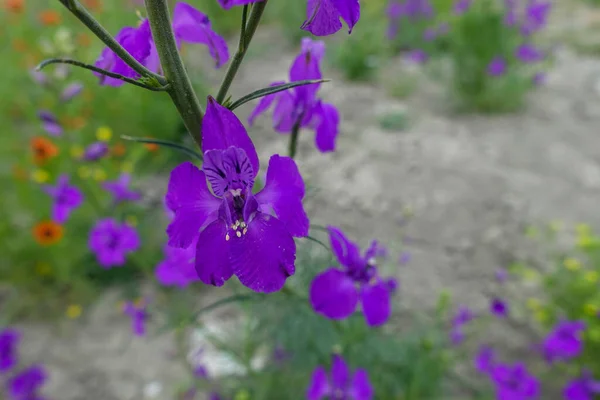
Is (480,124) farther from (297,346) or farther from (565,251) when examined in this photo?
(297,346)

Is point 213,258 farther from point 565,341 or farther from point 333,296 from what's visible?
point 565,341

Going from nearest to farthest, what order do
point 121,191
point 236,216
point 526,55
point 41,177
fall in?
1. point 236,216
2. point 121,191
3. point 41,177
4. point 526,55

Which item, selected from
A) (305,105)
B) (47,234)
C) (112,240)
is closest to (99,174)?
(47,234)

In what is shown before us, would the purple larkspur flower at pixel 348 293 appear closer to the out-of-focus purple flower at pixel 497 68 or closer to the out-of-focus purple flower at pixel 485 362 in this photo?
the out-of-focus purple flower at pixel 485 362

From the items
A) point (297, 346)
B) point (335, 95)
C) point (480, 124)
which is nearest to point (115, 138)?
point (335, 95)

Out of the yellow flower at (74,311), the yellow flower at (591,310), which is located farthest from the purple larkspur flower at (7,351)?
the yellow flower at (591,310)

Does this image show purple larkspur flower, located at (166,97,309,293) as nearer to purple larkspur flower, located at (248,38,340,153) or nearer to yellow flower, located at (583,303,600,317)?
purple larkspur flower, located at (248,38,340,153)
